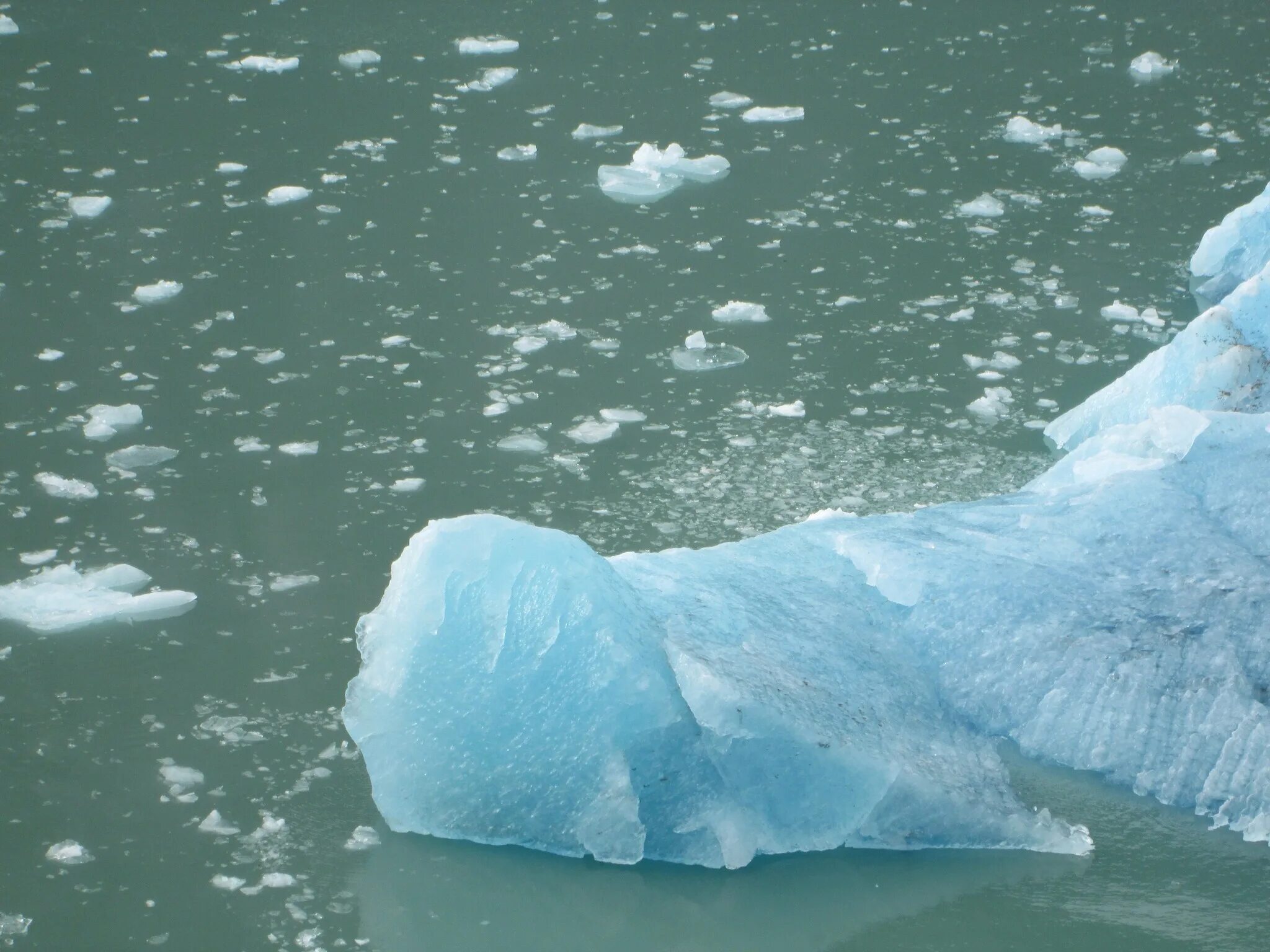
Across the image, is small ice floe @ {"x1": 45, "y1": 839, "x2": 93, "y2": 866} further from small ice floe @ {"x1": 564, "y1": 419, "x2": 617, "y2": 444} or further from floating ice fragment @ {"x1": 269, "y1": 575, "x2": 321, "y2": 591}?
small ice floe @ {"x1": 564, "y1": 419, "x2": 617, "y2": 444}

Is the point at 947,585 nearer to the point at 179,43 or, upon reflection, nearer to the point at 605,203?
the point at 605,203

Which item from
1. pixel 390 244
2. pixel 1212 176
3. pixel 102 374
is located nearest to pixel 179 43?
pixel 390 244

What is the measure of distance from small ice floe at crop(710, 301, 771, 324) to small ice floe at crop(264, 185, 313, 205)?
5.45 ft

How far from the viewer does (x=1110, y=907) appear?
95.9 inches

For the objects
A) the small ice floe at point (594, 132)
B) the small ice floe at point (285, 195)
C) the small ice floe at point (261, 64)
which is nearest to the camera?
the small ice floe at point (285, 195)

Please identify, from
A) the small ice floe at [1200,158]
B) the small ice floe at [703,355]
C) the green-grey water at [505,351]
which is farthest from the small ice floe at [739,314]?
the small ice floe at [1200,158]

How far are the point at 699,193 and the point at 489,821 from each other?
334 cm

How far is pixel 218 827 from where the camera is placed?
8.57ft

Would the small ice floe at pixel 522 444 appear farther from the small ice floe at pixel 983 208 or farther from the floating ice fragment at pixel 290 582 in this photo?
the small ice floe at pixel 983 208

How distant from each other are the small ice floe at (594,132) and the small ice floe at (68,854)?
12.8ft

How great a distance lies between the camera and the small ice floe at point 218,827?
8.54 ft

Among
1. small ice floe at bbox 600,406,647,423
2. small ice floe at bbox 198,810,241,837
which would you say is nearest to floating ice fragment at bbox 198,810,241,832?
small ice floe at bbox 198,810,241,837

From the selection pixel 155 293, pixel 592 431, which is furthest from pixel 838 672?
pixel 155 293

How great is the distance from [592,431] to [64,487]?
4.33ft
